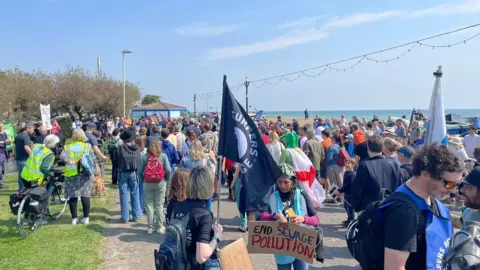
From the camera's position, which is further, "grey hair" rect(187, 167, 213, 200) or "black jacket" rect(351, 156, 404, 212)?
"black jacket" rect(351, 156, 404, 212)

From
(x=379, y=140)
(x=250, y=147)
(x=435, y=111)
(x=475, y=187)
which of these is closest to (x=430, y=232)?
(x=475, y=187)

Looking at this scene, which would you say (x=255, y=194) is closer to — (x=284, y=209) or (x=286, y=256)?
(x=284, y=209)

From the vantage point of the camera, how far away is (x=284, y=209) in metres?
3.86

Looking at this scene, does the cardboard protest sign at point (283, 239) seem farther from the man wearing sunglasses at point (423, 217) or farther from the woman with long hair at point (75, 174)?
the woman with long hair at point (75, 174)

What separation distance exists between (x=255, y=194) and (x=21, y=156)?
8537 mm

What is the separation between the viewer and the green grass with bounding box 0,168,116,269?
18.5 ft

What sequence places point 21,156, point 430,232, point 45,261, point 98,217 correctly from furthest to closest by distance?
point 21,156
point 98,217
point 45,261
point 430,232

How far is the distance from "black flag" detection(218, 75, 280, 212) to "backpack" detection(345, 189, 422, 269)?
5.38 feet

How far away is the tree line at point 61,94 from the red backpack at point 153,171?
22.7 meters

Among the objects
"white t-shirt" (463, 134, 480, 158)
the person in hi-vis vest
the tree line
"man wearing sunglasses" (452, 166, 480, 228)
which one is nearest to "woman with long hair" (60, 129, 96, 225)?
the person in hi-vis vest

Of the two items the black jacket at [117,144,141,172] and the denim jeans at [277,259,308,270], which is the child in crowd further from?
the black jacket at [117,144,141,172]

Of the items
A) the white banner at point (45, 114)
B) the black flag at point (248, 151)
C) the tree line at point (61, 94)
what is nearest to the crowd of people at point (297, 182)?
the black flag at point (248, 151)

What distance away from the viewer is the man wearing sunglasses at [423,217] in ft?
6.78

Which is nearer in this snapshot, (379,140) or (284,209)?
(284,209)
